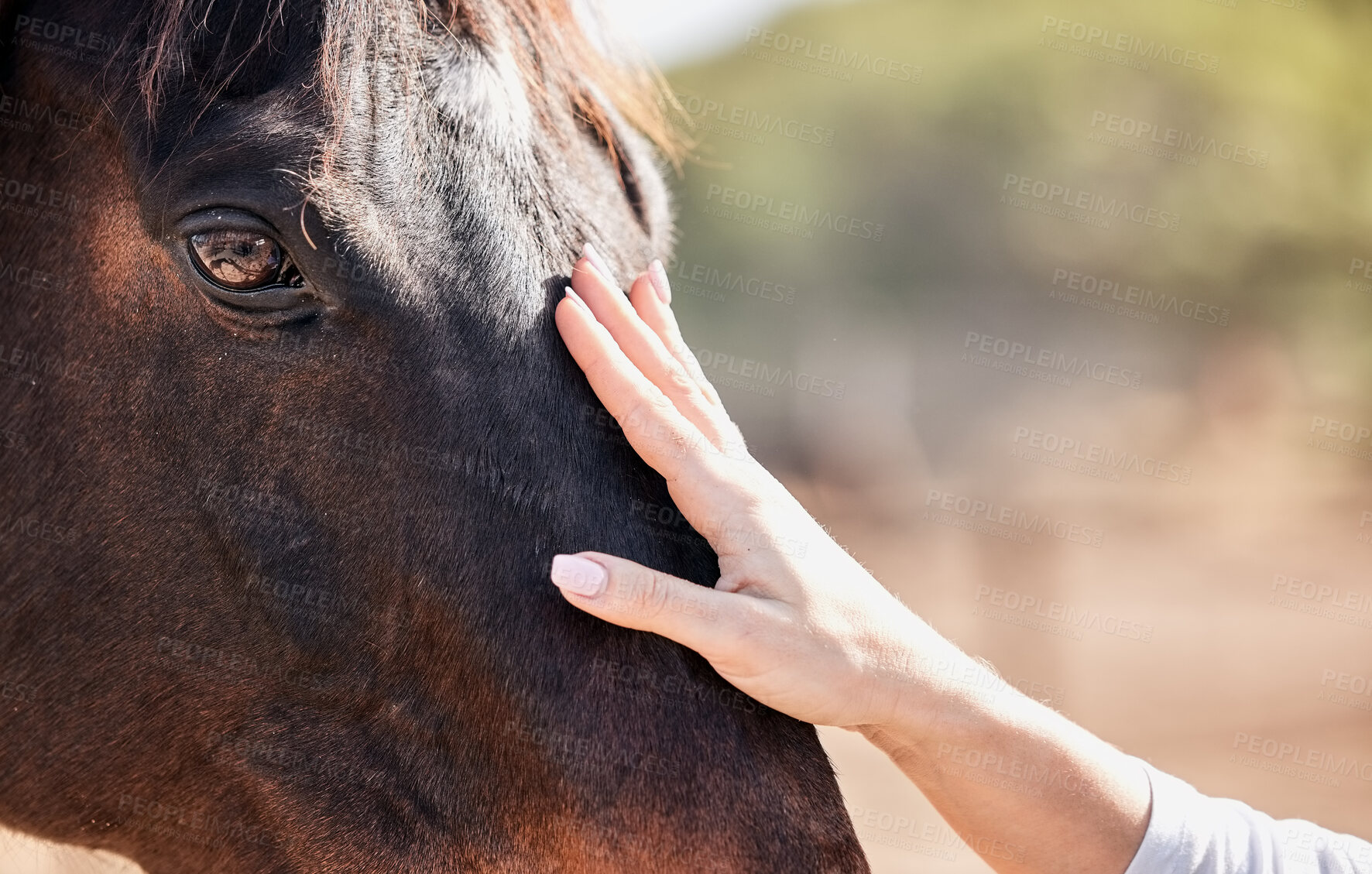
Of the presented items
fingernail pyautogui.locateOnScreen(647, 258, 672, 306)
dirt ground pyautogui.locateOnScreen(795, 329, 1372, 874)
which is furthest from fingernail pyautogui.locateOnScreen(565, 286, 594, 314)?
dirt ground pyautogui.locateOnScreen(795, 329, 1372, 874)

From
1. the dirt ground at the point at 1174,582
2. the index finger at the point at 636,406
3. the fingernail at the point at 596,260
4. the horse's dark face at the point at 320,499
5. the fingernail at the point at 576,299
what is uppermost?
the dirt ground at the point at 1174,582

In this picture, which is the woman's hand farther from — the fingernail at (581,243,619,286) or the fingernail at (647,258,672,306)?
the fingernail at (647,258,672,306)

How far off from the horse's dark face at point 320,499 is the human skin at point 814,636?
8 cm

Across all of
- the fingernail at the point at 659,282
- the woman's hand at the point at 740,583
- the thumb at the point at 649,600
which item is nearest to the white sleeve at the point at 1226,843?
the woman's hand at the point at 740,583

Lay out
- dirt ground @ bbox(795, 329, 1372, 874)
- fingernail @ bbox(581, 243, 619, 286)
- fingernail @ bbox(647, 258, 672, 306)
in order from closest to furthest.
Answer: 1. fingernail @ bbox(581, 243, 619, 286)
2. fingernail @ bbox(647, 258, 672, 306)
3. dirt ground @ bbox(795, 329, 1372, 874)

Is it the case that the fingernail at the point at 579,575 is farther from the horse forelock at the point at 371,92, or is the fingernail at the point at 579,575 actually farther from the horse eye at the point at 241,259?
the horse eye at the point at 241,259

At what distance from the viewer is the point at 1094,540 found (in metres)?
10.7

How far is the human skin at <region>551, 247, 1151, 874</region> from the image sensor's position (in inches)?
51.7

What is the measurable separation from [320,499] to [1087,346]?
14236 mm

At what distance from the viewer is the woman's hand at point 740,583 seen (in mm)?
1302

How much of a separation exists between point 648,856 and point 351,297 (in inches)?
34.6

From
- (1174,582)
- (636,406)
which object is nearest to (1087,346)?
(1174,582)

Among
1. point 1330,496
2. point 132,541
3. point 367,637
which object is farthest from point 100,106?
point 1330,496

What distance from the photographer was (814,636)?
1318 mm
